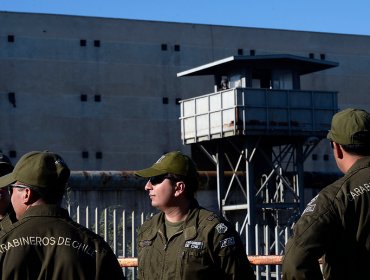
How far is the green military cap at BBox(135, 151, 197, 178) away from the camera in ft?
A: 21.9

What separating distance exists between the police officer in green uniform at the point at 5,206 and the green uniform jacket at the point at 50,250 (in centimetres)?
158

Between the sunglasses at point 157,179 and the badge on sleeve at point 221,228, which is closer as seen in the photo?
the badge on sleeve at point 221,228

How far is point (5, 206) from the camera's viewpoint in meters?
7.00

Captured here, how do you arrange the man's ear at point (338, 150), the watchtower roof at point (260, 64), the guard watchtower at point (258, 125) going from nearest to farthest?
the man's ear at point (338, 150), the guard watchtower at point (258, 125), the watchtower roof at point (260, 64)

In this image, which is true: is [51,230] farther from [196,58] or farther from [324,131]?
[196,58]

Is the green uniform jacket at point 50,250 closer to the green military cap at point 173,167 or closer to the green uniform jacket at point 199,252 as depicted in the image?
the green uniform jacket at point 199,252

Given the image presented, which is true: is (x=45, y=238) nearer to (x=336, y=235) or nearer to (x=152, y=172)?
(x=336, y=235)

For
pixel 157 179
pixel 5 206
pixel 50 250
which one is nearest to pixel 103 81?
pixel 5 206

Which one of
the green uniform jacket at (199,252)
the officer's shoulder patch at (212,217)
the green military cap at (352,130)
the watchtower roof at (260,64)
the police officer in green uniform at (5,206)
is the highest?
the watchtower roof at (260,64)

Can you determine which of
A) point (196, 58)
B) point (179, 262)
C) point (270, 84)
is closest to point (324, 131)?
point (270, 84)

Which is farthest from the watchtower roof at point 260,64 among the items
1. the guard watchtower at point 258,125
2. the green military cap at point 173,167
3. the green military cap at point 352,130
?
the green military cap at point 352,130

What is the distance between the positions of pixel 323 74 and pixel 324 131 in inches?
841

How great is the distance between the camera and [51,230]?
4.83m

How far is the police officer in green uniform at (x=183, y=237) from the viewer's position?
20.7ft
